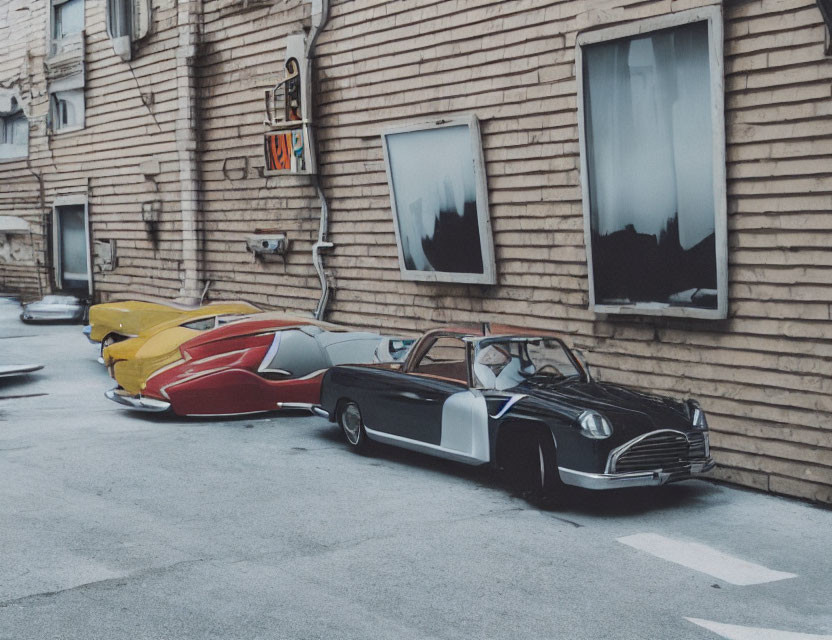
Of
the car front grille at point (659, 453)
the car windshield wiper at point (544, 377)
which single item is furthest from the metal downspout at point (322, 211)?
the car front grille at point (659, 453)

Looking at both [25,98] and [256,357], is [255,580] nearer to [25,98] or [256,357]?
[256,357]

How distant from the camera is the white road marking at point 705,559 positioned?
22.2 ft

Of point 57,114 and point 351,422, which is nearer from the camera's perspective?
point 351,422

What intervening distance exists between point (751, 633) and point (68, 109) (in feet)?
67.9

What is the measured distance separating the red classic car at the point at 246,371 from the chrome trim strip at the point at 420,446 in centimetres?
180

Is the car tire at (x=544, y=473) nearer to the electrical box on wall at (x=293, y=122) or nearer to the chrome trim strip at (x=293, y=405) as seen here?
the chrome trim strip at (x=293, y=405)

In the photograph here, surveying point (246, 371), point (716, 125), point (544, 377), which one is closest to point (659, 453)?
point (544, 377)

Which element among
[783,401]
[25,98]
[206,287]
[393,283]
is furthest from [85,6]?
[783,401]

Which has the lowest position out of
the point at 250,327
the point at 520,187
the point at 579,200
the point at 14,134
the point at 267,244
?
the point at 250,327

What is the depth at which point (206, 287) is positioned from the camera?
1891 cm

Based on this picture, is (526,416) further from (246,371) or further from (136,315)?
(136,315)

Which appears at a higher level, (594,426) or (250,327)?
(250,327)

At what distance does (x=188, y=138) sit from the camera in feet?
61.4

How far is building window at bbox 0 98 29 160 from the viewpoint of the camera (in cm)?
2506
